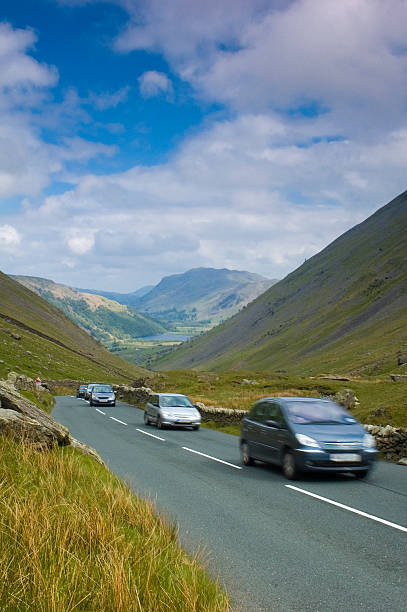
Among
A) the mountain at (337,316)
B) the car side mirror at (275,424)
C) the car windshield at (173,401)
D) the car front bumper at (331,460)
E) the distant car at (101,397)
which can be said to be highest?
the mountain at (337,316)

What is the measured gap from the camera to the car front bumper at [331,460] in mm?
11797

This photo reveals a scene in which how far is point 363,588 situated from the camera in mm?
5742

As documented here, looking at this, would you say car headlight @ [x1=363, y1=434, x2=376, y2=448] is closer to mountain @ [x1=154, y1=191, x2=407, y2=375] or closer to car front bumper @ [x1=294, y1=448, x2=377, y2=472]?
car front bumper @ [x1=294, y1=448, x2=377, y2=472]

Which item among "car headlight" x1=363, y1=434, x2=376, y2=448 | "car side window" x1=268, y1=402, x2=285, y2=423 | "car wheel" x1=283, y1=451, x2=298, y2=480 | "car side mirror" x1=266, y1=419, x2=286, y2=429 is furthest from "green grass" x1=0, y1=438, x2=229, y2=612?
"car headlight" x1=363, y1=434, x2=376, y2=448

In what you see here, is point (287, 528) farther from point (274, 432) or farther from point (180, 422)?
point (180, 422)

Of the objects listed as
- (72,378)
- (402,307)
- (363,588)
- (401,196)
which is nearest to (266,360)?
(402,307)

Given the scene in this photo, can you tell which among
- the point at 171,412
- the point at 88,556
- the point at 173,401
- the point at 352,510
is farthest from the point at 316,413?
the point at 173,401

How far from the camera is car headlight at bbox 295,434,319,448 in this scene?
1192 cm

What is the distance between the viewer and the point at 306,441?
39.4 feet

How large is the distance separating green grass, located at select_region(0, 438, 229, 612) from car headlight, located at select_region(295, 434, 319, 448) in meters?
5.08

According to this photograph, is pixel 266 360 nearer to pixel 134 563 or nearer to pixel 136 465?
pixel 136 465

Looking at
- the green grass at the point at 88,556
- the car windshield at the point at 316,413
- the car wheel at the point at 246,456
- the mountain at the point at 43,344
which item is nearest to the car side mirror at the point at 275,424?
the car windshield at the point at 316,413

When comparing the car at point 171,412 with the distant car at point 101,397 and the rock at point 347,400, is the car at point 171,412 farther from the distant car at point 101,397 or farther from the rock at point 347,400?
the distant car at point 101,397

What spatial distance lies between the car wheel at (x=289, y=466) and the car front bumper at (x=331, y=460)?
236mm
